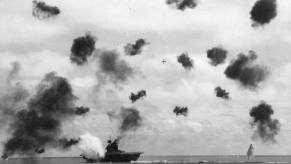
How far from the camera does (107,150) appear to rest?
19850cm

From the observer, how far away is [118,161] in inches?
7854

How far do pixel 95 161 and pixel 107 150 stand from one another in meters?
6.79

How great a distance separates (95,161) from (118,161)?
9.56 meters

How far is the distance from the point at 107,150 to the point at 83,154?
10.2m

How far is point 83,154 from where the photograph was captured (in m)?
199

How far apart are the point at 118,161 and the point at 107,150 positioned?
662 cm

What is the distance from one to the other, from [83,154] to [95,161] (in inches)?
229

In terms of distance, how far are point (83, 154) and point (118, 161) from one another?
14.9 m

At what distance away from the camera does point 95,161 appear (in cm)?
19862
